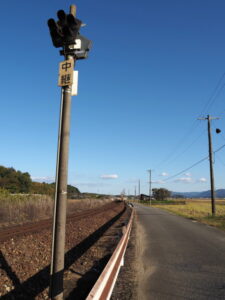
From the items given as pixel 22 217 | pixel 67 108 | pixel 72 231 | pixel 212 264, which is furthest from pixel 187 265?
pixel 22 217

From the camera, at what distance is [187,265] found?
7.55 m

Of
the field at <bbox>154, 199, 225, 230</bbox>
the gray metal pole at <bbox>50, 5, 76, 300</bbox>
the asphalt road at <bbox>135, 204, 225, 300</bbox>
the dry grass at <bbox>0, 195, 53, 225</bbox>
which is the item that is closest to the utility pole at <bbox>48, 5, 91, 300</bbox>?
the gray metal pole at <bbox>50, 5, 76, 300</bbox>

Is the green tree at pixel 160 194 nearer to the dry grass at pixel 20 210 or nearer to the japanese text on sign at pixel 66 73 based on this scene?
the dry grass at pixel 20 210

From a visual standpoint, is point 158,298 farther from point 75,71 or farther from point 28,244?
point 28,244

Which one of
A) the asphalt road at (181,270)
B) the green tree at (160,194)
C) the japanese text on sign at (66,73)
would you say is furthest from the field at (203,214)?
the green tree at (160,194)

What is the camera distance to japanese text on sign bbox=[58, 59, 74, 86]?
417 centimetres

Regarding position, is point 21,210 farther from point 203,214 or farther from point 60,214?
point 203,214

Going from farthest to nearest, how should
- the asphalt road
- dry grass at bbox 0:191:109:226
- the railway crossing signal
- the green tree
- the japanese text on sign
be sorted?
the green tree
dry grass at bbox 0:191:109:226
the asphalt road
the japanese text on sign
the railway crossing signal

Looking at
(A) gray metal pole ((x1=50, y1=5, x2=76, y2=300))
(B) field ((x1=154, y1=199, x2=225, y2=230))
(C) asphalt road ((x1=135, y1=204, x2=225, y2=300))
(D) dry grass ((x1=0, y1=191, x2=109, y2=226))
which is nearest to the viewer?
(A) gray metal pole ((x1=50, y1=5, x2=76, y2=300))

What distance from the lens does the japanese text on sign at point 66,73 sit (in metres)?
4.17

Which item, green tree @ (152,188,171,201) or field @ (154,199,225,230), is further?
green tree @ (152,188,171,201)

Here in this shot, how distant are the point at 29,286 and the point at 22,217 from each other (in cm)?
1240

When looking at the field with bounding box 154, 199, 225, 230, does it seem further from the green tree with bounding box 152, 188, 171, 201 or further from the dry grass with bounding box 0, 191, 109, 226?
the green tree with bounding box 152, 188, 171, 201

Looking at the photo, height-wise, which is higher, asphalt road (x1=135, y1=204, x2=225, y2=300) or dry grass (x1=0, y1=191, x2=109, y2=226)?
dry grass (x1=0, y1=191, x2=109, y2=226)
